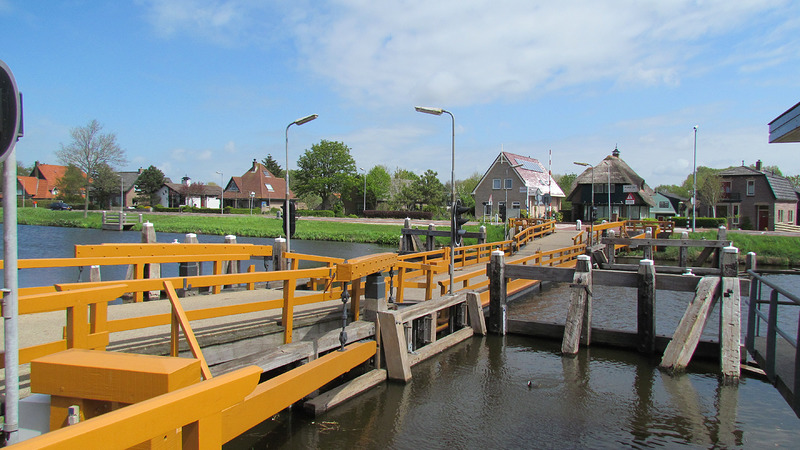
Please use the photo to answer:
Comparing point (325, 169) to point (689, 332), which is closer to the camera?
point (689, 332)

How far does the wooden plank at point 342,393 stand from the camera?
24.2 feet

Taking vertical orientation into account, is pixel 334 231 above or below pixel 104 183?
below

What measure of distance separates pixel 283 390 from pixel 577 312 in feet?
24.9

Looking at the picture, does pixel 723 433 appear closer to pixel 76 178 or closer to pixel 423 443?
pixel 423 443

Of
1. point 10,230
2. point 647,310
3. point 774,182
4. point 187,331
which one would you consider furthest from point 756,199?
point 10,230

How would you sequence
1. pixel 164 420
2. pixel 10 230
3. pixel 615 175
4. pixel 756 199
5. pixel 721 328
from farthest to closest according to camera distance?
1. pixel 615 175
2. pixel 756 199
3. pixel 721 328
4. pixel 10 230
5. pixel 164 420

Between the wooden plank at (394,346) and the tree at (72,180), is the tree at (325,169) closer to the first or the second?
the tree at (72,180)

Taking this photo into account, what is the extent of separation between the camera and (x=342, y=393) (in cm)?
781

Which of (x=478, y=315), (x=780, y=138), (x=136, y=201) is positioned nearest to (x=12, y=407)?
(x=780, y=138)

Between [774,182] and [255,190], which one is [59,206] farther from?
[774,182]

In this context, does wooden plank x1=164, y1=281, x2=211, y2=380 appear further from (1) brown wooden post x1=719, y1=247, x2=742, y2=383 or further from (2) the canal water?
(1) brown wooden post x1=719, y1=247, x2=742, y2=383

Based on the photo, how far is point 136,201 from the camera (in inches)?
3516

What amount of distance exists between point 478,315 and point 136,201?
3578 inches

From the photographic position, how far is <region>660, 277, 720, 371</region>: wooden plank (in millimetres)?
10125
